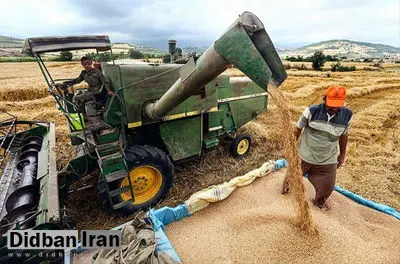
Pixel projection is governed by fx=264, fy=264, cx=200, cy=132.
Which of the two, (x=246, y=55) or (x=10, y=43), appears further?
(x=10, y=43)

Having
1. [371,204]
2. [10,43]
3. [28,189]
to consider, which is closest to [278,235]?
[371,204]

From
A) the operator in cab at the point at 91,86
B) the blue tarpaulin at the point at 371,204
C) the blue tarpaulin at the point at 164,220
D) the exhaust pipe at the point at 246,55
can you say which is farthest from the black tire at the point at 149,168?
the blue tarpaulin at the point at 371,204

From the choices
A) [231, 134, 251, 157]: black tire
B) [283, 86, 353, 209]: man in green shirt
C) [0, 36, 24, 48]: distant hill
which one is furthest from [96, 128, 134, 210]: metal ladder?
[0, 36, 24, 48]: distant hill

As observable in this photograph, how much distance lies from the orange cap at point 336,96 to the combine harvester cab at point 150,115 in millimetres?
792

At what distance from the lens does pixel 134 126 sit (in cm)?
353

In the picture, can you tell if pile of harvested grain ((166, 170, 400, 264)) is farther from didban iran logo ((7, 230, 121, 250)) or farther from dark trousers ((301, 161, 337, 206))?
didban iran logo ((7, 230, 121, 250))

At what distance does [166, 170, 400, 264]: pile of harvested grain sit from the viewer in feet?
8.59

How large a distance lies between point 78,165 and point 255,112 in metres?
3.33

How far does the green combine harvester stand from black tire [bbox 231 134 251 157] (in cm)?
30

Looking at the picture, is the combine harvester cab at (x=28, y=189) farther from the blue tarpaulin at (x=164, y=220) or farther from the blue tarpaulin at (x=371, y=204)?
the blue tarpaulin at (x=371, y=204)

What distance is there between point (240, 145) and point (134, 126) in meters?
2.24

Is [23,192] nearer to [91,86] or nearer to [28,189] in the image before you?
[28,189]

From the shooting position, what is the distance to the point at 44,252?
7.66 ft

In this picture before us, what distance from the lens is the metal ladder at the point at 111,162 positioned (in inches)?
116
